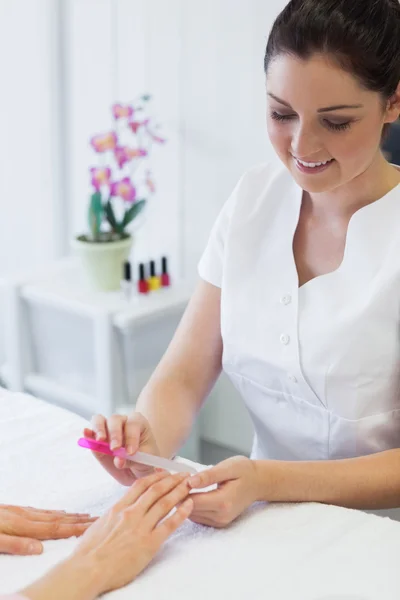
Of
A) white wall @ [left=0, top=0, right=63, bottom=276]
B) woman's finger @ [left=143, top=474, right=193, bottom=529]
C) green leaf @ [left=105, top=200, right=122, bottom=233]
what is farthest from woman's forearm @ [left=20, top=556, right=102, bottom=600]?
white wall @ [left=0, top=0, right=63, bottom=276]

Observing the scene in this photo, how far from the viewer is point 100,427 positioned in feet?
3.88

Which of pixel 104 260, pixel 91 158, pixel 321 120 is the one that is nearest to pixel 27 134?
pixel 91 158

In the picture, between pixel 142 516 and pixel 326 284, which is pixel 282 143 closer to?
pixel 326 284

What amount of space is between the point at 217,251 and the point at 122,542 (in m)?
0.57

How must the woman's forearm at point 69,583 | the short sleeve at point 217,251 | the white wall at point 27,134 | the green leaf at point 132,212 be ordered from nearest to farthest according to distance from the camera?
the woman's forearm at point 69,583 < the short sleeve at point 217,251 < the green leaf at point 132,212 < the white wall at point 27,134

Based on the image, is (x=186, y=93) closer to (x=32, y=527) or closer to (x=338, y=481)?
(x=338, y=481)

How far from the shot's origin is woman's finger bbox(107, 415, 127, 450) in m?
1.15

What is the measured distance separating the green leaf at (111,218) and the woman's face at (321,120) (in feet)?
3.32

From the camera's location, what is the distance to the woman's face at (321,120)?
1140mm

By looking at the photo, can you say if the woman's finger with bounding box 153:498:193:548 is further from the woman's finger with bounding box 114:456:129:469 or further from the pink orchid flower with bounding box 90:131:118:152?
the pink orchid flower with bounding box 90:131:118:152

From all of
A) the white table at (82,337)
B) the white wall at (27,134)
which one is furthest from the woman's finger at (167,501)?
the white wall at (27,134)

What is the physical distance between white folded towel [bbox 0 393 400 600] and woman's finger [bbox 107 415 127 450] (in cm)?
9

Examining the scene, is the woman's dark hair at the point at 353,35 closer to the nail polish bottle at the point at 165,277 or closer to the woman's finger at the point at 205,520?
the woman's finger at the point at 205,520

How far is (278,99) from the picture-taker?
119 centimetres
